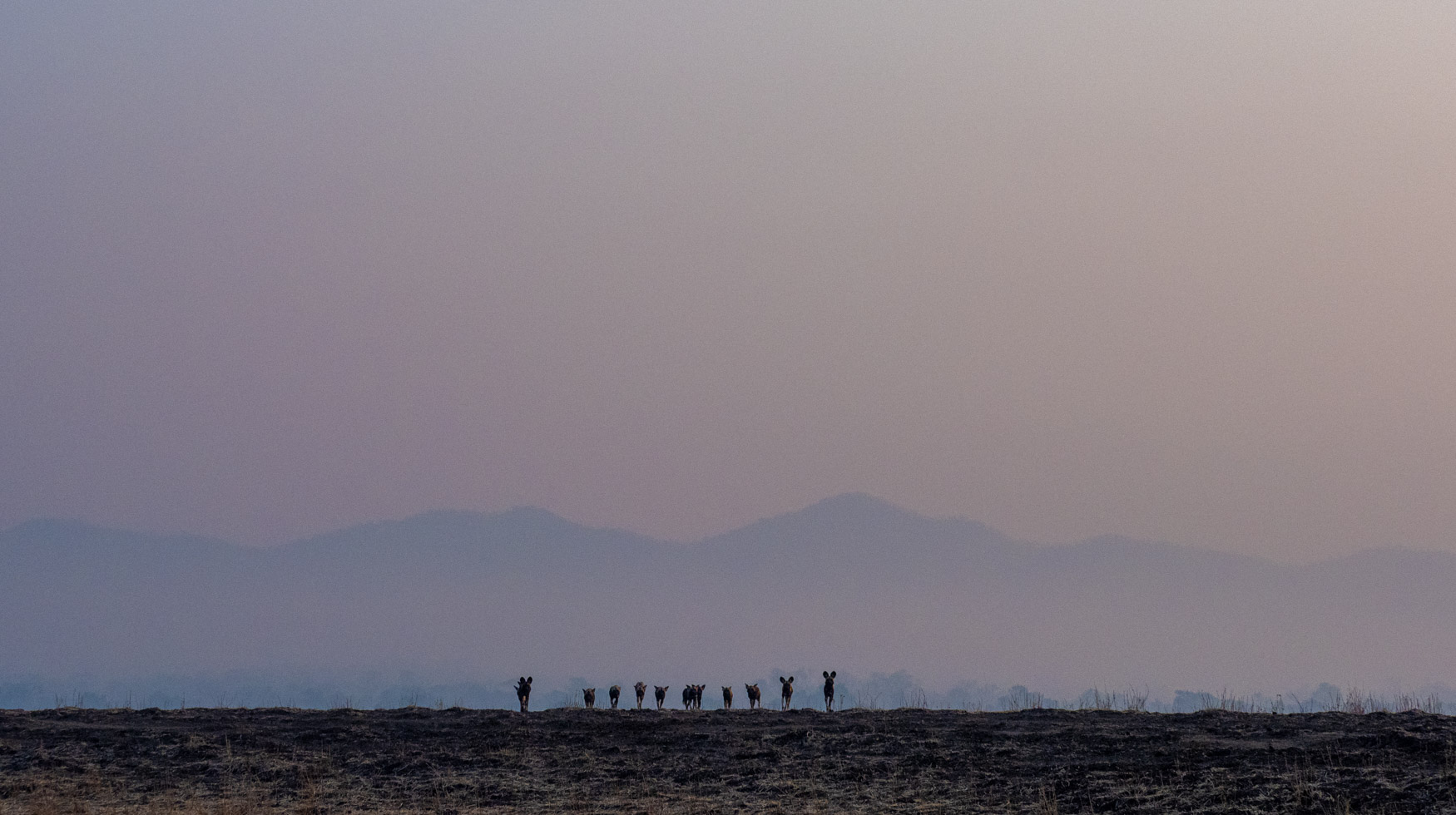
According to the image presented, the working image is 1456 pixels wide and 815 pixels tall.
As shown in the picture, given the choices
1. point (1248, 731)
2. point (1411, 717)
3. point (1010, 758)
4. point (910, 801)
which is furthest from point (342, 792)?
point (1411, 717)

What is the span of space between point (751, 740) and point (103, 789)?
1583 centimetres

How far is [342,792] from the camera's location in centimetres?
3050

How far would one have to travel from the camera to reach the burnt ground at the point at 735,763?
25.7 metres

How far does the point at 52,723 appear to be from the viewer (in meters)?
39.1

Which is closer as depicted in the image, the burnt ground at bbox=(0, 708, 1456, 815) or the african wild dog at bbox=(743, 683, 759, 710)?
the burnt ground at bbox=(0, 708, 1456, 815)

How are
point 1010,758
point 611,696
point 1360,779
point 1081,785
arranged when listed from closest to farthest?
point 1360,779 < point 1081,785 < point 1010,758 < point 611,696

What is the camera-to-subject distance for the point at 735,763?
31.6 metres

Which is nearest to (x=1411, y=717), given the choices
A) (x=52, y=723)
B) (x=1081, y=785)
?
(x=1081, y=785)

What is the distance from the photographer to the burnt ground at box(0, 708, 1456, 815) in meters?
25.7

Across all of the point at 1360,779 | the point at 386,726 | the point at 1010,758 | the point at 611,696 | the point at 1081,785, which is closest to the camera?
the point at 1360,779

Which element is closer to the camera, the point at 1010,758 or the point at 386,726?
the point at 1010,758

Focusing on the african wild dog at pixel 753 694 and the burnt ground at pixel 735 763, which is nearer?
the burnt ground at pixel 735 763

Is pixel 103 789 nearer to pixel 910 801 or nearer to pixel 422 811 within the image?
pixel 422 811

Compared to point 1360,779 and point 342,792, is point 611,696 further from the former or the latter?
point 1360,779
